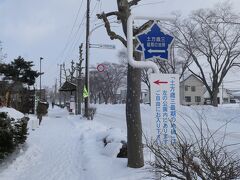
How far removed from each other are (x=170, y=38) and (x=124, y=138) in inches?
196

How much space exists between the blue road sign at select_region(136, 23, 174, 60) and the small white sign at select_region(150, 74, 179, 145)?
1.42 feet

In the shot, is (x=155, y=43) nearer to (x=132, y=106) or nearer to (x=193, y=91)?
(x=132, y=106)

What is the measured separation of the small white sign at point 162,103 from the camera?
6262mm

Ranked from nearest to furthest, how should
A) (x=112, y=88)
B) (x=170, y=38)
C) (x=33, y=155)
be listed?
(x=170, y=38), (x=33, y=155), (x=112, y=88)

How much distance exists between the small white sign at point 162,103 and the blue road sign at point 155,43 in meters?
0.43

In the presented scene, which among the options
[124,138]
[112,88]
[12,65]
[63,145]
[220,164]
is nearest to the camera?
[220,164]

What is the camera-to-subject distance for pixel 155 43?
6.60 metres

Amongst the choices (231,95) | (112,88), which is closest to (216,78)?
(112,88)

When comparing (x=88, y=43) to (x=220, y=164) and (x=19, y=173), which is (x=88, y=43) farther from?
(x=220, y=164)

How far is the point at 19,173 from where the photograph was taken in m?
9.80

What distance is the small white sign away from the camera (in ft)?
20.5

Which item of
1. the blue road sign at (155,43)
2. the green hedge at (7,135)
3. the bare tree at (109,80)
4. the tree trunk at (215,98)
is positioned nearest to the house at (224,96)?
the bare tree at (109,80)

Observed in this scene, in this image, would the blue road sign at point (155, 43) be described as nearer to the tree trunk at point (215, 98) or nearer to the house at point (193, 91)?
the tree trunk at point (215, 98)

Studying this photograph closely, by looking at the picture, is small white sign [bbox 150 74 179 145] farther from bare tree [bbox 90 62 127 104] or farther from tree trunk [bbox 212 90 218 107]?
bare tree [bbox 90 62 127 104]
